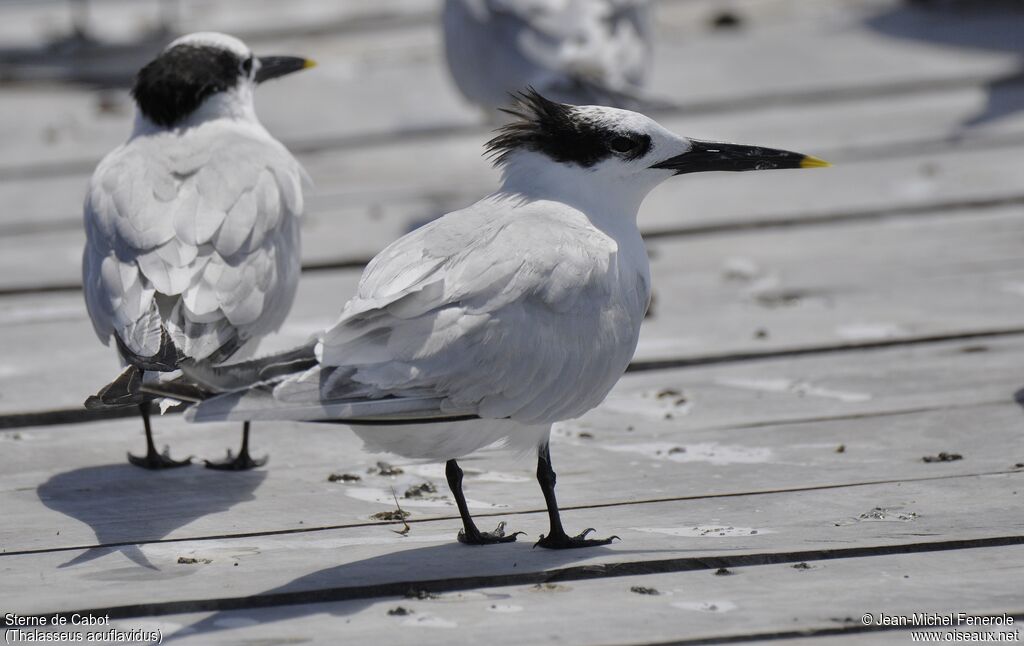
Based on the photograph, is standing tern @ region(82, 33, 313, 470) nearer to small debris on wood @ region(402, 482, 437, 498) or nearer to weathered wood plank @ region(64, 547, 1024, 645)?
small debris on wood @ region(402, 482, 437, 498)

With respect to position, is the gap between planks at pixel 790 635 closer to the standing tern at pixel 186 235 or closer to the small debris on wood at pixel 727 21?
the standing tern at pixel 186 235

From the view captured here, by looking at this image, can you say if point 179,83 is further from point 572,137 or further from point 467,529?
point 467,529

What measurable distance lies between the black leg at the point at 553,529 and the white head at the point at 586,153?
0.56 meters

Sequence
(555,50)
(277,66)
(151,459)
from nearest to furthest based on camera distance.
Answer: (151,459), (277,66), (555,50)

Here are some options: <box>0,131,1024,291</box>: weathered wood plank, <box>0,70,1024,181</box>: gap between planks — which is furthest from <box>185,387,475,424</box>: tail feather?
<box>0,70,1024,181</box>: gap between planks

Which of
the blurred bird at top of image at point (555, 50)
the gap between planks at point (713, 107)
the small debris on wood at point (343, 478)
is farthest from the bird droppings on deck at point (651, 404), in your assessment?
the gap between planks at point (713, 107)

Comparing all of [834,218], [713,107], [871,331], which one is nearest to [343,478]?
[871,331]

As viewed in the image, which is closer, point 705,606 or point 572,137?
point 705,606

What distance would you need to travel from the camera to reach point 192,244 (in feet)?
11.1

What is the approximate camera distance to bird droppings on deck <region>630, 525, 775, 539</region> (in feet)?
9.20

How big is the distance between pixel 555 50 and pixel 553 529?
3.36 metres

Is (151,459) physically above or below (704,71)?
below

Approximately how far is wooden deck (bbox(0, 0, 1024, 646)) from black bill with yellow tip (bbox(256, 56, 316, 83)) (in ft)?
2.32

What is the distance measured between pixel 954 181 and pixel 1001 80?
1528 millimetres
